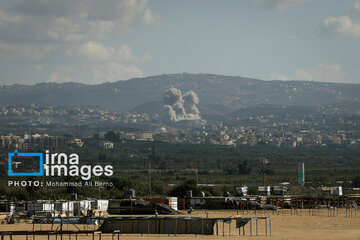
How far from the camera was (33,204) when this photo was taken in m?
47.7

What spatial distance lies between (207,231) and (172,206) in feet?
65.3

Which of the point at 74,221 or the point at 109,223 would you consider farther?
the point at 74,221

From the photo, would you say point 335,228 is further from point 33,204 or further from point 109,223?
point 33,204

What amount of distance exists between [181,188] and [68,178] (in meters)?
11.2

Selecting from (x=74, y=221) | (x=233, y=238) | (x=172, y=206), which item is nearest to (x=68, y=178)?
(x=172, y=206)

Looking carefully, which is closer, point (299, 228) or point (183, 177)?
point (299, 228)

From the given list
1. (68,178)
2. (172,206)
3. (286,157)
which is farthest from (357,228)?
(286,157)

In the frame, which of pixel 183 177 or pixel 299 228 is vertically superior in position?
pixel 299 228

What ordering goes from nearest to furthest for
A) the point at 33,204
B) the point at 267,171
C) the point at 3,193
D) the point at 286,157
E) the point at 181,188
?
the point at 33,204 → the point at 3,193 → the point at 181,188 → the point at 267,171 → the point at 286,157

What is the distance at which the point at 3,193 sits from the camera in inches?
2480

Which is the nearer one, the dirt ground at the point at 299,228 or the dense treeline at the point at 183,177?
the dirt ground at the point at 299,228

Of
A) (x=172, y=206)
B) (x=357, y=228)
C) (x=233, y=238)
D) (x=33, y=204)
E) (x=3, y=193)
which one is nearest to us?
(x=233, y=238)

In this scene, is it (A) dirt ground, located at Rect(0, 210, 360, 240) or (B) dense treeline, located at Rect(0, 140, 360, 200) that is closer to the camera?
(A) dirt ground, located at Rect(0, 210, 360, 240)

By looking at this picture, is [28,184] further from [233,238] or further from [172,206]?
[233,238]
